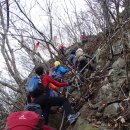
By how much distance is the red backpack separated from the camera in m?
6.08

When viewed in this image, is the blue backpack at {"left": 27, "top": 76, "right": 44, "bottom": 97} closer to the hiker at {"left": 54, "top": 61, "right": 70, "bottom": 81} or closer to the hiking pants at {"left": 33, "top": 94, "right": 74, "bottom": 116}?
the hiking pants at {"left": 33, "top": 94, "right": 74, "bottom": 116}

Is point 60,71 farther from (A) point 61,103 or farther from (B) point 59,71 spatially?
(A) point 61,103

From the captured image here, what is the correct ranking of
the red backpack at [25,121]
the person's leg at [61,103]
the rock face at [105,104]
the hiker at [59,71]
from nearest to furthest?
the red backpack at [25,121] < the rock face at [105,104] < the person's leg at [61,103] < the hiker at [59,71]

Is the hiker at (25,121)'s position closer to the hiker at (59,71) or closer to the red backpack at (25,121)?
the red backpack at (25,121)

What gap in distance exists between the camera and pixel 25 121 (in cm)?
612

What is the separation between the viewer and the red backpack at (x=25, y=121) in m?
6.08

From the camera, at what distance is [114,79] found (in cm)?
818

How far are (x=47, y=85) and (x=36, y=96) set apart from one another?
38 centimetres

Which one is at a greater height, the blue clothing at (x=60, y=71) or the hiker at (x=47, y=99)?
the blue clothing at (x=60, y=71)

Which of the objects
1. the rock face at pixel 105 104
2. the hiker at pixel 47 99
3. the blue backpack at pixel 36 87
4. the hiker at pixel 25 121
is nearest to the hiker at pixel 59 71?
the rock face at pixel 105 104

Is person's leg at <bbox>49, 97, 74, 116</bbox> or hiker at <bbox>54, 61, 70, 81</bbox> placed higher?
hiker at <bbox>54, 61, 70, 81</bbox>

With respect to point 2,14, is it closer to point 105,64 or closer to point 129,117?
Result: point 105,64

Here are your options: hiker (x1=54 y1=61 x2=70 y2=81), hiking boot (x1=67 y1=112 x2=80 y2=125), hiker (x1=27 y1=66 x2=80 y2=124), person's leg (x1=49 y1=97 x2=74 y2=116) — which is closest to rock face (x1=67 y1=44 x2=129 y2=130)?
hiking boot (x1=67 y1=112 x2=80 y2=125)

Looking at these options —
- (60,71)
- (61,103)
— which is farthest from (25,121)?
(60,71)
